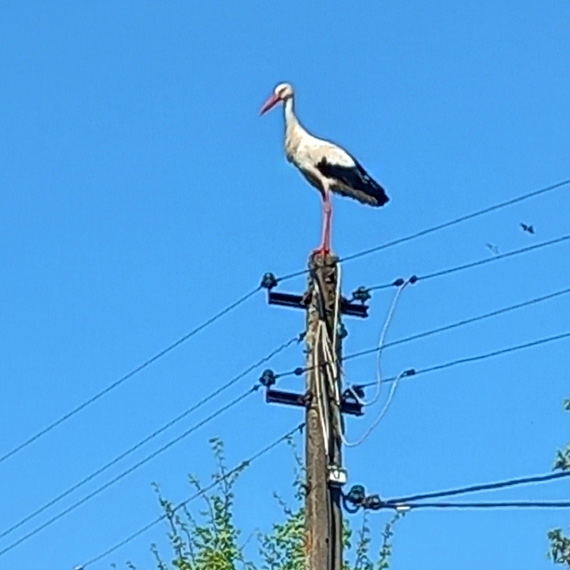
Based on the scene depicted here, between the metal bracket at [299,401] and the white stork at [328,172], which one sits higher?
the white stork at [328,172]

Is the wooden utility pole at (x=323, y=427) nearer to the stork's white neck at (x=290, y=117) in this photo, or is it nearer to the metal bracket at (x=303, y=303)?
the metal bracket at (x=303, y=303)

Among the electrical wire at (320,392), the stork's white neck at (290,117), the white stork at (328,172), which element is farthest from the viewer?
the stork's white neck at (290,117)

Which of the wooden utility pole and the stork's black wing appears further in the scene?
the stork's black wing

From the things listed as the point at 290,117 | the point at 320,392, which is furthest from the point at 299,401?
the point at 290,117

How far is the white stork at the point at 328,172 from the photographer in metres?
12.4

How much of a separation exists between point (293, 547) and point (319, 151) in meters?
4.87

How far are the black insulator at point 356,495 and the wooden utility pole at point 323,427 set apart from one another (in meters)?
0.35

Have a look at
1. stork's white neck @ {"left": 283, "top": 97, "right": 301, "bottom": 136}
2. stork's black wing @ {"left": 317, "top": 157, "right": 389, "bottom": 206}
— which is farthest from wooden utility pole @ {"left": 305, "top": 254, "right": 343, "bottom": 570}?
stork's white neck @ {"left": 283, "top": 97, "right": 301, "bottom": 136}

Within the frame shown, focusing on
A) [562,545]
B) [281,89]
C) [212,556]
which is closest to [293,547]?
[212,556]

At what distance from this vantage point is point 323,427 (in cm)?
1112

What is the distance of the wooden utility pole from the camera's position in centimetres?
1081

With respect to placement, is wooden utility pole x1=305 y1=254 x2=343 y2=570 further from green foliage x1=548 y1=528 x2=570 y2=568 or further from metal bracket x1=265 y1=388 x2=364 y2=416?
green foliage x1=548 y1=528 x2=570 y2=568

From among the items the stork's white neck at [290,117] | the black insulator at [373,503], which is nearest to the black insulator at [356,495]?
the black insulator at [373,503]

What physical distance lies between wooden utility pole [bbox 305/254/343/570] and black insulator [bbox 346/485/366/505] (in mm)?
346
